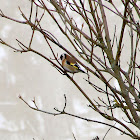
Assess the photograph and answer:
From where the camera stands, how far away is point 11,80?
3.85 metres

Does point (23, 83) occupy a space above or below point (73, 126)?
above

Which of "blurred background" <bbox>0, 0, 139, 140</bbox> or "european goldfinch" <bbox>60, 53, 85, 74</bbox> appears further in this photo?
"blurred background" <bbox>0, 0, 139, 140</bbox>

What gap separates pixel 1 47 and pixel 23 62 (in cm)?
39

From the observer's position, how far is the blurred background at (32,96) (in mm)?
3674

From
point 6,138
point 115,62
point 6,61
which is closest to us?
point 115,62

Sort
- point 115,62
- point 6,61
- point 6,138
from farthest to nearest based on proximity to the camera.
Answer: point 6,61, point 6,138, point 115,62

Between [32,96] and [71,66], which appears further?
[32,96]

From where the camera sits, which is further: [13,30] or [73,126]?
[13,30]

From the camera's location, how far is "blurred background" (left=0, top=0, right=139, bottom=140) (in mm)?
3674

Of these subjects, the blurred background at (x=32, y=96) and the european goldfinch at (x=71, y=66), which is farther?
the blurred background at (x=32, y=96)

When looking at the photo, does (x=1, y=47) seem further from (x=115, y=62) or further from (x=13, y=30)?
(x=115, y=62)

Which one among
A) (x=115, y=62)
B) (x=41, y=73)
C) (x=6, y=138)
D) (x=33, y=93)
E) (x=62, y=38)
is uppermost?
(x=62, y=38)

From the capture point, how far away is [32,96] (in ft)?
12.2

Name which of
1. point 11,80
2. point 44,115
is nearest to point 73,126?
point 44,115
